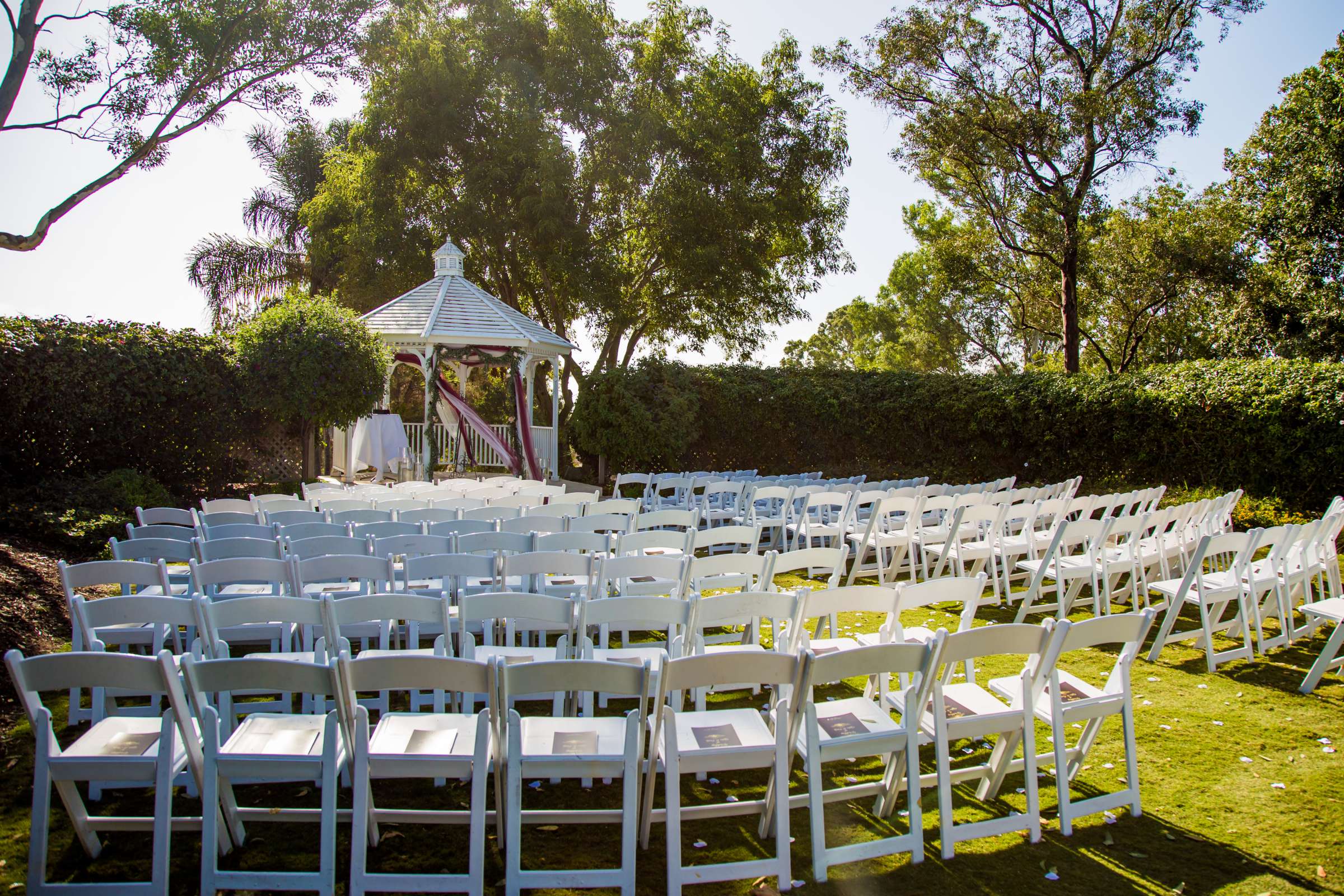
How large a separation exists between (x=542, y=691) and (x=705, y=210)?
757 inches

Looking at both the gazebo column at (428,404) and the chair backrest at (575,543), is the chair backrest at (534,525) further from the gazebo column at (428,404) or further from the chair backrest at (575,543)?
the gazebo column at (428,404)

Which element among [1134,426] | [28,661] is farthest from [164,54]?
[1134,426]

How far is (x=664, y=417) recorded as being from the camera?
16516mm

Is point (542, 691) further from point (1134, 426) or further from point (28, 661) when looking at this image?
point (1134, 426)

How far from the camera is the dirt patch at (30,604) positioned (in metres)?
5.68

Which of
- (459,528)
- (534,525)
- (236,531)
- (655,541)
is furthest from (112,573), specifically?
(655,541)

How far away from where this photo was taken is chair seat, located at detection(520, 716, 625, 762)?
3.09 metres

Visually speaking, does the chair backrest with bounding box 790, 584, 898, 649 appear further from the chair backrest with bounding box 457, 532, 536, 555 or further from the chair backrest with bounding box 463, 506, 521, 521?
the chair backrest with bounding box 463, 506, 521, 521

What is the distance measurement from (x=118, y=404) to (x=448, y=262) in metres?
7.88

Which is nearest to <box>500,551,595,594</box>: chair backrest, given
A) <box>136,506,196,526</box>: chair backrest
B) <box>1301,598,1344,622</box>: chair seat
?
<box>136,506,196,526</box>: chair backrest

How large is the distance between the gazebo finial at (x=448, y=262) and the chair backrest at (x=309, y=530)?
11.9 m

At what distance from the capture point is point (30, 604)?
20.4ft

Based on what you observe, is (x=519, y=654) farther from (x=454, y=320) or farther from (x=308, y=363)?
(x=454, y=320)

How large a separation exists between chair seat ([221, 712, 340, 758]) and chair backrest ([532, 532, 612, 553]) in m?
2.31
